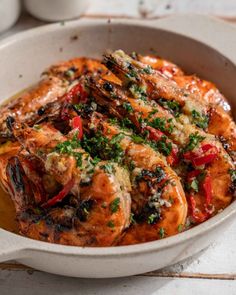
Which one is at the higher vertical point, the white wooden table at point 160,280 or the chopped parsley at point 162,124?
the chopped parsley at point 162,124

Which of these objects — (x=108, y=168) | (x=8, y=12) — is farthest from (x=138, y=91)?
(x=8, y=12)

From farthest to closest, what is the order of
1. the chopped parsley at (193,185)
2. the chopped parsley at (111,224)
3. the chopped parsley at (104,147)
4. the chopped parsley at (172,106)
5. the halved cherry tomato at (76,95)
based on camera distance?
1. the halved cherry tomato at (76,95)
2. the chopped parsley at (172,106)
3. the chopped parsley at (193,185)
4. the chopped parsley at (104,147)
5. the chopped parsley at (111,224)

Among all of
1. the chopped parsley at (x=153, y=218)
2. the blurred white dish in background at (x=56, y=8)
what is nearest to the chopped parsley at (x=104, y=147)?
the chopped parsley at (x=153, y=218)

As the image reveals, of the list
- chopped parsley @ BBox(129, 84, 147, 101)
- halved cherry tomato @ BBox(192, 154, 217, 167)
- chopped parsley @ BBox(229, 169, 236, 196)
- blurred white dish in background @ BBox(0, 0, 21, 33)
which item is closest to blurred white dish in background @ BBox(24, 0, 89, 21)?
blurred white dish in background @ BBox(0, 0, 21, 33)

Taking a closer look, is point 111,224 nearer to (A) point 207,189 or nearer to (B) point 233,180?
(A) point 207,189

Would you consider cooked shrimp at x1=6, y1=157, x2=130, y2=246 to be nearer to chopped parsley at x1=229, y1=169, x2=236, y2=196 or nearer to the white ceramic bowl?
chopped parsley at x1=229, y1=169, x2=236, y2=196

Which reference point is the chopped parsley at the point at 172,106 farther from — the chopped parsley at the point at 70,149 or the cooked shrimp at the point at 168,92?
the chopped parsley at the point at 70,149

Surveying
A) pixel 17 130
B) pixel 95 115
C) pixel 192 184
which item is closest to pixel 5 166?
pixel 17 130

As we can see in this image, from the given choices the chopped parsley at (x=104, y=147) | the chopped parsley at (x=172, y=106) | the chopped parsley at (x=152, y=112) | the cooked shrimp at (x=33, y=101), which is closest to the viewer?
the chopped parsley at (x=104, y=147)
